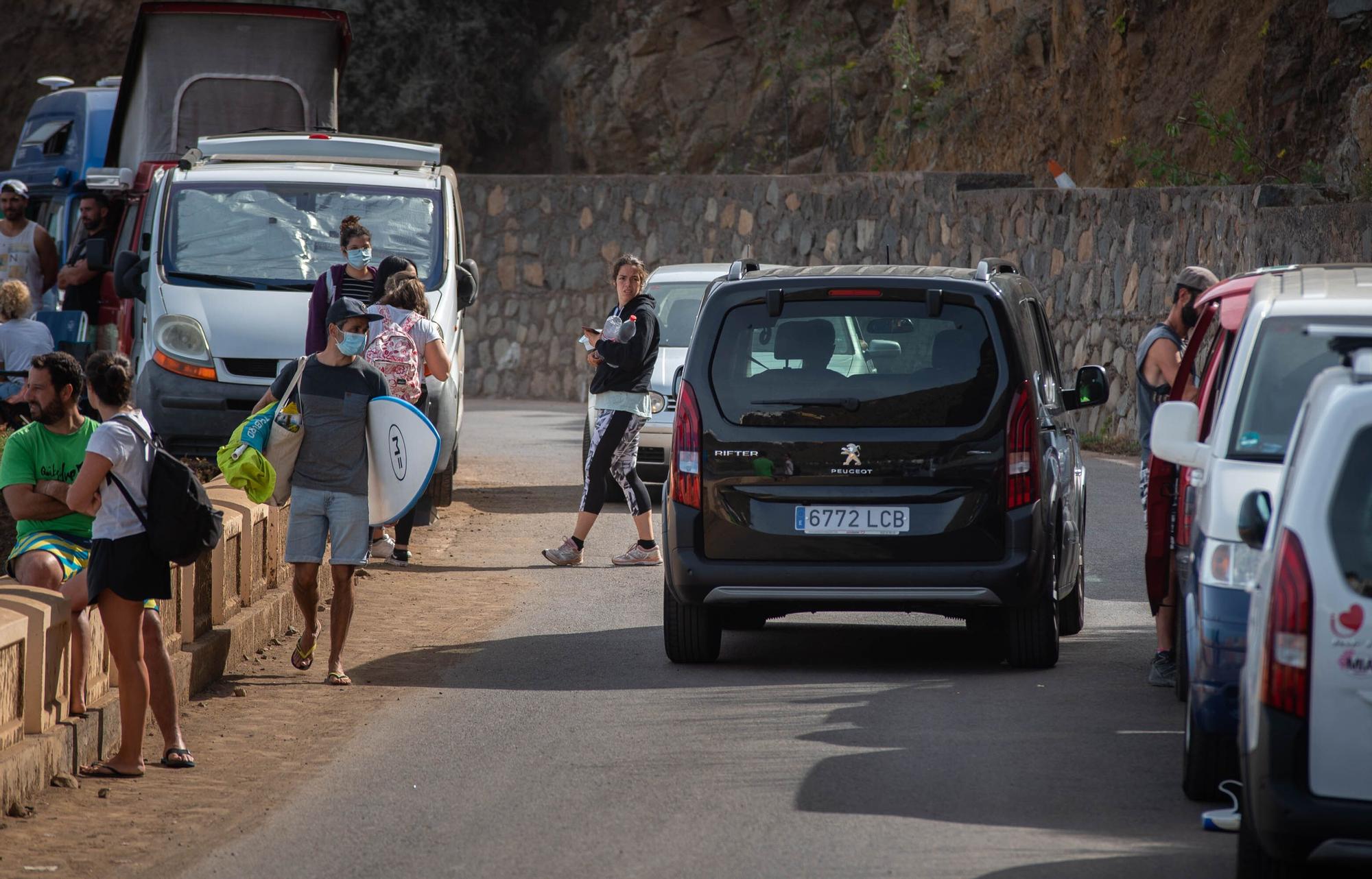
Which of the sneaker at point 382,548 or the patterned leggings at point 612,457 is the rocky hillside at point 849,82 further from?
the sneaker at point 382,548

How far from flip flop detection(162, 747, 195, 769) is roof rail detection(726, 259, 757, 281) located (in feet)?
10.5

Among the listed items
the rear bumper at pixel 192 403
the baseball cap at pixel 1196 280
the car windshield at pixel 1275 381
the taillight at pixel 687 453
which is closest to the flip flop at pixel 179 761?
the taillight at pixel 687 453

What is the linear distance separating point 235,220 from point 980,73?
16.3 metres

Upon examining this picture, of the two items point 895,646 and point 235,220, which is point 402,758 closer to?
point 895,646

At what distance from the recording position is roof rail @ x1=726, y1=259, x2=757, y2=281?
29.3 feet

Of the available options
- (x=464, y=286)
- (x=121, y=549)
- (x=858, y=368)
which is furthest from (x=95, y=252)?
(x=121, y=549)

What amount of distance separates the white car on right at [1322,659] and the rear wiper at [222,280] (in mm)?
10451

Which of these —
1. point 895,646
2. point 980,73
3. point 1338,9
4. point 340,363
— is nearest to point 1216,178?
point 1338,9

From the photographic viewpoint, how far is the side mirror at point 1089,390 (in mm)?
9562

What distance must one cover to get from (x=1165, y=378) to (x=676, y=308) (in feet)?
27.8

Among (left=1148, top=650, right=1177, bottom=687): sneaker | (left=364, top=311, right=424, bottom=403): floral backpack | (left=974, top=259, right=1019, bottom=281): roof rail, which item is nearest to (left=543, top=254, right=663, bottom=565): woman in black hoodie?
(left=364, top=311, right=424, bottom=403): floral backpack

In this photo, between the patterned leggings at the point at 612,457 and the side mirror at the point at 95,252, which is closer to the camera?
the patterned leggings at the point at 612,457

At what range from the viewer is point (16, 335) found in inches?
599

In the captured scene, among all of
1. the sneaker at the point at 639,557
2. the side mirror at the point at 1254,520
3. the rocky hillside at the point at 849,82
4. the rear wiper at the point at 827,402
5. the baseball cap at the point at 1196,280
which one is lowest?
the sneaker at the point at 639,557
